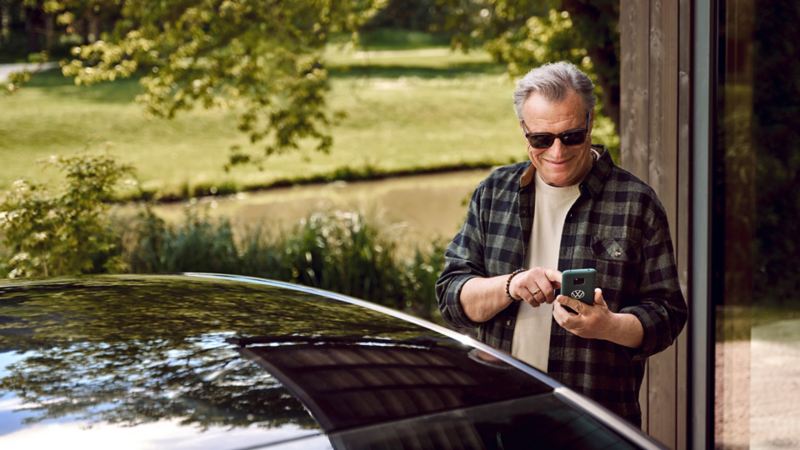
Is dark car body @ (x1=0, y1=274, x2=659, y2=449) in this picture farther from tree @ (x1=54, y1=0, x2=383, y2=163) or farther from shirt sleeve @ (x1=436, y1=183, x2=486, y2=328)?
tree @ (x1=54, y1=0, x2=383, y2=163)

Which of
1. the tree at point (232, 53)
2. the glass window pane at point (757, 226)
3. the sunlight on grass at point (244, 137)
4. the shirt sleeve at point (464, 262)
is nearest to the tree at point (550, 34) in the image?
the tree at point (232, 53)

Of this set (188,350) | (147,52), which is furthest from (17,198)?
(188,350)

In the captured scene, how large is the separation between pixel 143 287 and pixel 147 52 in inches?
299

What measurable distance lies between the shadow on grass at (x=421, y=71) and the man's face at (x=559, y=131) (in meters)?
31.6

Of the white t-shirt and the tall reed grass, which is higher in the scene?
the white t-shirt

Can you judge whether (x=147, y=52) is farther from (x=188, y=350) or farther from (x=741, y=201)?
(x=188, y=350)

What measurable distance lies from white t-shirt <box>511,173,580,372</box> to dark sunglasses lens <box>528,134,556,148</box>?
16 centimetres

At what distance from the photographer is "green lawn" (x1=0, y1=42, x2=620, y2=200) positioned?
75.7 ft

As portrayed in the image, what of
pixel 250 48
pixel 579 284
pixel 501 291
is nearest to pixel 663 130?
pixel 501 291

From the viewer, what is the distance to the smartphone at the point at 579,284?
2646 mm

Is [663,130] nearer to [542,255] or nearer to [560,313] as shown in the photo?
[542,255]

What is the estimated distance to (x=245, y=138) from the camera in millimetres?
27609

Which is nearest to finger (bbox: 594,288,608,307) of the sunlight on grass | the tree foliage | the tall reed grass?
the tree foliage

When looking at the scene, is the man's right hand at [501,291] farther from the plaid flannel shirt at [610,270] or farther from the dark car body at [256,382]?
the dark car body at [256,382]
